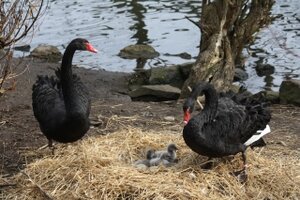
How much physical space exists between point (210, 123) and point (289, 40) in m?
6.51

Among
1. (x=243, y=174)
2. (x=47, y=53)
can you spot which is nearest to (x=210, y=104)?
(x=243, y=174)

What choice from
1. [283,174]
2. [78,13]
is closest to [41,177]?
[283,174]

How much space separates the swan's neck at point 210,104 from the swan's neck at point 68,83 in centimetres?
103

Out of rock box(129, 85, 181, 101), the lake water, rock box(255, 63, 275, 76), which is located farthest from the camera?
the lake water

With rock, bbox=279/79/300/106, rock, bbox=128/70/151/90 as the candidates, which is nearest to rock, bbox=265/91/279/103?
rock, bbox=279/79/300/106

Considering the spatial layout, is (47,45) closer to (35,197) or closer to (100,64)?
(100,64)

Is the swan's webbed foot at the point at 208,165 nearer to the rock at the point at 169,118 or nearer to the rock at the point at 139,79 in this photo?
the rock at the point at 169,118

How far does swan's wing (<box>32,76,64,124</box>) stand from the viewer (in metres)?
5.16

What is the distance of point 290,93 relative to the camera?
25.3ft

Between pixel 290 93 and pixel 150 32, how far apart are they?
4.88 m

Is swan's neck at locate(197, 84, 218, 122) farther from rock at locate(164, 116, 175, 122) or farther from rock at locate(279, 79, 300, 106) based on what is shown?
rock at locate(279, 79, 300, 106)

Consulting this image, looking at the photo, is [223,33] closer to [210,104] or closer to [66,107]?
[210,104]

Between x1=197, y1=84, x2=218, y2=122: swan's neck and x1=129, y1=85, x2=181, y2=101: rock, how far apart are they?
3659 mm

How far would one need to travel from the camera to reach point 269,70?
389 inches
